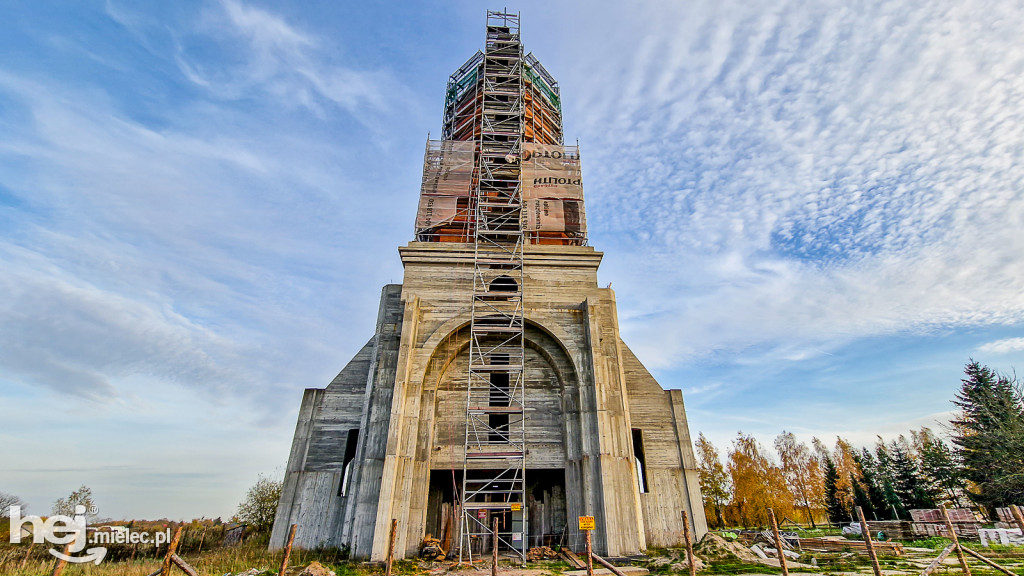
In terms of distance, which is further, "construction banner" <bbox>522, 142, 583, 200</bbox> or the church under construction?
"construction banner" <bbox>522, 142, 583, 200</bbox>

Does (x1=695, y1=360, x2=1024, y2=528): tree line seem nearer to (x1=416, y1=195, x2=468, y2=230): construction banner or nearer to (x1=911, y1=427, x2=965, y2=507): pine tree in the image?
(x1=911, y1=427, x2=965, y2=507): pine tree

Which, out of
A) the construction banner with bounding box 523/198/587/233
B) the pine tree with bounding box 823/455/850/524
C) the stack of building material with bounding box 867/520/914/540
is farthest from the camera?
the pine tree with bounding box 823/455/850/524

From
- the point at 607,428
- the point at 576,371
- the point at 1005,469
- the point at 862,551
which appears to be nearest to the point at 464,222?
the point at 576,371

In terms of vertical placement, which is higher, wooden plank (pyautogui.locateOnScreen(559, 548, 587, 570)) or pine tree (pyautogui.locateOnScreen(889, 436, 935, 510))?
pine tree (pyautogui.locateOnScreen(889, 436, 935, 510))

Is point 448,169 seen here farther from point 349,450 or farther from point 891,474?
point 891,474

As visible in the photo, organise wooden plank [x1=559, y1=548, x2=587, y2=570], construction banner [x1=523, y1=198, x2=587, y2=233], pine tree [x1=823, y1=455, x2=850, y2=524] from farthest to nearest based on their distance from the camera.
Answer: pine tree [x1=823, y1=455, x2=850, y2=524]
construction banner [x1=523, y1=198, x2=587, y2=233]
wooden plank [x1=559, y1=548, x2=587, y2=570]

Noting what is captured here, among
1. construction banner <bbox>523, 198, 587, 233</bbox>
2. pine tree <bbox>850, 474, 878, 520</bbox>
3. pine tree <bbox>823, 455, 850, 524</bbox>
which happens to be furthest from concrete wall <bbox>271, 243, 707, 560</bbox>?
pine tree <bbox>823, 455, 850, 524</bbox>

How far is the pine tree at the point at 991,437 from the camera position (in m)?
25.8

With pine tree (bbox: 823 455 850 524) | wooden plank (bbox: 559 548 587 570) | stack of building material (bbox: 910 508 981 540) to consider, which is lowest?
wooden plank (bbox: 559 548 587 570)

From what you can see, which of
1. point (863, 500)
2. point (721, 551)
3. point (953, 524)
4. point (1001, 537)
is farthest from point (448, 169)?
point (863, 500)

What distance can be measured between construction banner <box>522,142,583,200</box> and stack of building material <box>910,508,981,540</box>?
26141mm

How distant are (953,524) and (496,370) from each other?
27282 mm

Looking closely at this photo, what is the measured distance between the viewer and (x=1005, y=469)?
84.8ft

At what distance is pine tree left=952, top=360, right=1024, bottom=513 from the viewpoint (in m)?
25.8
